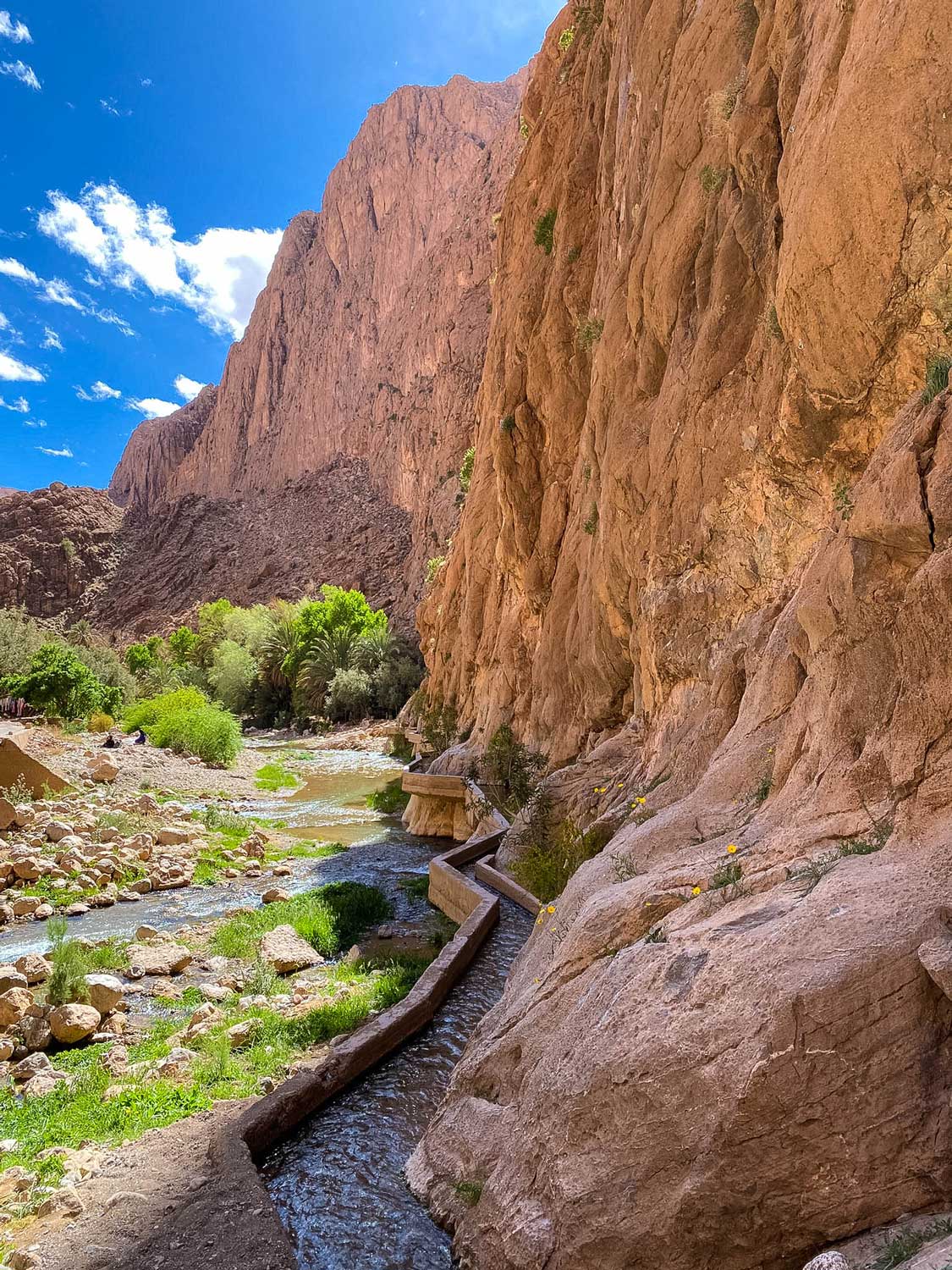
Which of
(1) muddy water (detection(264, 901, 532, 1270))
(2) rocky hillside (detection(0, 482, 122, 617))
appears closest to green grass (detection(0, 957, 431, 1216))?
(1) muddy water (detection(264, 901, 532, 1270))

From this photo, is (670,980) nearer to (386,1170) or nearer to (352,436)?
→ (386,1170)

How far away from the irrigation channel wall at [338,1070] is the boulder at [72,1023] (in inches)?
99.4

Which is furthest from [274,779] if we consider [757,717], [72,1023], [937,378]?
[937,378]

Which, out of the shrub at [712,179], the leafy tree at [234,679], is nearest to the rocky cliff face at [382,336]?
the leafy tree at [234,679]

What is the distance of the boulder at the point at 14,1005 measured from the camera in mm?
7184

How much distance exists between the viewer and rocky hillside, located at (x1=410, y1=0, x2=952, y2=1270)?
8.73ft

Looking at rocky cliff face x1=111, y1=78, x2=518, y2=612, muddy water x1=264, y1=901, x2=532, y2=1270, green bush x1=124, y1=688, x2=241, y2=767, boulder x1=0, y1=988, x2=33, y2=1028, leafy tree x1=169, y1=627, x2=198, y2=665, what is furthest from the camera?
leafy tree x1=169, y1=627, x2=198, y2=665

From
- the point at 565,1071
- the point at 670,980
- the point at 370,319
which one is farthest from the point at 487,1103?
the point at 370,319

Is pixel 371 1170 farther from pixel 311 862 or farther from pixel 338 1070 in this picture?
pixel 311 862

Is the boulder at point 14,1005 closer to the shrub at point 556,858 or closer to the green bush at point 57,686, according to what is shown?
the shrub at point 556,858

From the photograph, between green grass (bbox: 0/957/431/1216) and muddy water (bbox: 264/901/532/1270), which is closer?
muddy water (bbox: 264/901/532/1270)

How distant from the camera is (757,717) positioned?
18.2ft

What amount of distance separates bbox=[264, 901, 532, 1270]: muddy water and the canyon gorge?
35 cm

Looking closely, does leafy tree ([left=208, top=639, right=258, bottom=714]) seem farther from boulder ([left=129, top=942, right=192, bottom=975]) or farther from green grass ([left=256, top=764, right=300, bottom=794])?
boulder ([left=129, top=942, right=192, bottom=975])
